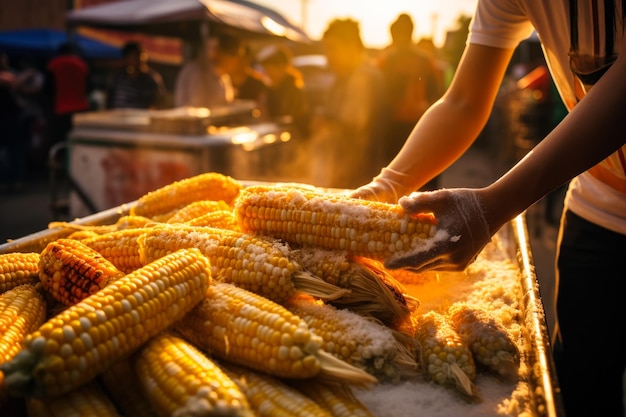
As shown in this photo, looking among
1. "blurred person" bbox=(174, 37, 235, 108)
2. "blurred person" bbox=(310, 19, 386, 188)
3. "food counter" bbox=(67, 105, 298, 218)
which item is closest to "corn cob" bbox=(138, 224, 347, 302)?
"food counter" bbox=(67, 105, 298, 218)

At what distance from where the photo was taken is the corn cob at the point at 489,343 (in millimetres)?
1381

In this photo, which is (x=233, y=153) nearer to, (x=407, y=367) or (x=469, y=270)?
(x=469, y=270)

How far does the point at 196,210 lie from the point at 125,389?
1.07 m

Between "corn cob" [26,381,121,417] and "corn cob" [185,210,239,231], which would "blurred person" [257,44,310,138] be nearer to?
"corn cob" [185,210,239,231]

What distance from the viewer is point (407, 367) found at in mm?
1388

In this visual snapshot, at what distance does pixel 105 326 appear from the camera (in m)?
1.15

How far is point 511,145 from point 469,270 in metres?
9.63

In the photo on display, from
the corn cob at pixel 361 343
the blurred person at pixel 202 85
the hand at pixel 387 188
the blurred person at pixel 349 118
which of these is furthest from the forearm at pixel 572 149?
the blurred person at pixel 202 85

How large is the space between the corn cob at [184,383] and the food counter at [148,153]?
12.2ft

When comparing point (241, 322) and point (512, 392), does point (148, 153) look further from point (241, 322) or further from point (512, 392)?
point (512, 392)

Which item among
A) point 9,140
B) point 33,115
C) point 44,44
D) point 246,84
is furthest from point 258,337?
point 44,44

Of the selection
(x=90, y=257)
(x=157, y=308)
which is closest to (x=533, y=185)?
(x=157, y=308)

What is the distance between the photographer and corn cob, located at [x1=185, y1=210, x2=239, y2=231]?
2.00 metres

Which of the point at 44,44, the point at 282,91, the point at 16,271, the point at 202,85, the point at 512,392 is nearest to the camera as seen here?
the point at 512,392
